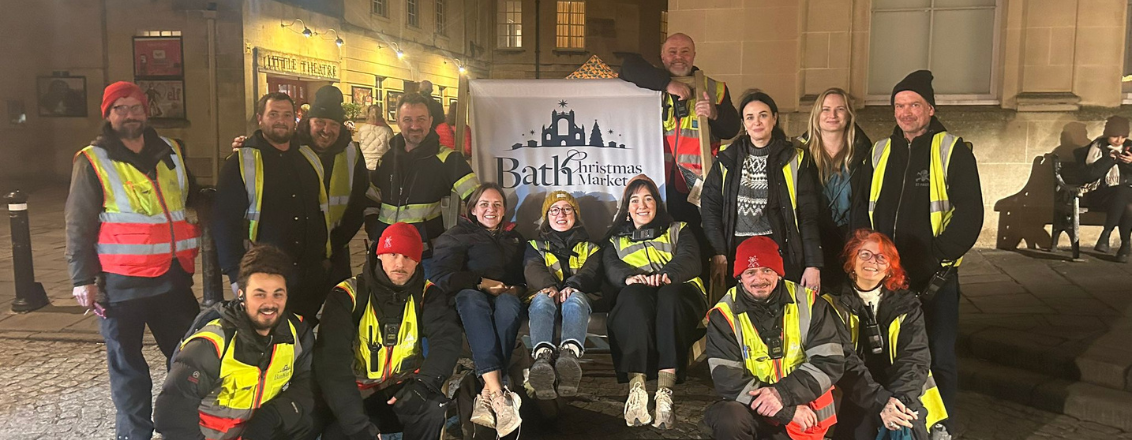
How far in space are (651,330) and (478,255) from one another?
112 cm

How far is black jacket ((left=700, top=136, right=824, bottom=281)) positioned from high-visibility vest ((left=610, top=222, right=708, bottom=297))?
0.20 metres

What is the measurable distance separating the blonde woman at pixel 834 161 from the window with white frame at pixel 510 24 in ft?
117

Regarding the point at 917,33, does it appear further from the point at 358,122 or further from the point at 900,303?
the point at 358,122

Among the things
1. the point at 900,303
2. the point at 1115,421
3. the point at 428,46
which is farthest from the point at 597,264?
the point at 428,46

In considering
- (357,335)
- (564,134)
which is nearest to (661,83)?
(564,134)

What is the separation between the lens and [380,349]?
4047 mm

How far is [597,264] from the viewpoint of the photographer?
4.89 metres

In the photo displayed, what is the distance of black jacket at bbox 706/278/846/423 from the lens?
377 centimetres

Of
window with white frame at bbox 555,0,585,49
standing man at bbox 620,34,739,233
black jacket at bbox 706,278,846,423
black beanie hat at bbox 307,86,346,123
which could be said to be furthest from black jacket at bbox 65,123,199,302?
window with white frame at bbox 555,0,585,49

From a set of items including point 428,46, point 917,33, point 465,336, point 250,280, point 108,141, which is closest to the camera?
point 250,280

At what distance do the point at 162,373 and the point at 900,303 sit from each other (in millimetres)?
4662

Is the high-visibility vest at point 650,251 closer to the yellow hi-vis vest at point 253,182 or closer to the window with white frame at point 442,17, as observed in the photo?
the yellow hi-vis vest at point 253,182

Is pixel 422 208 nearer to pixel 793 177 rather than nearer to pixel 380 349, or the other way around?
pixel 380 349

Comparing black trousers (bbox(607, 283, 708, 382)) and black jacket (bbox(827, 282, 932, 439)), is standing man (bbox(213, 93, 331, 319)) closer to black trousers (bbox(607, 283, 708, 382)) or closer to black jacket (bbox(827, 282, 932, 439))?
black trousers (bbox(607, 283, 708, 382))
